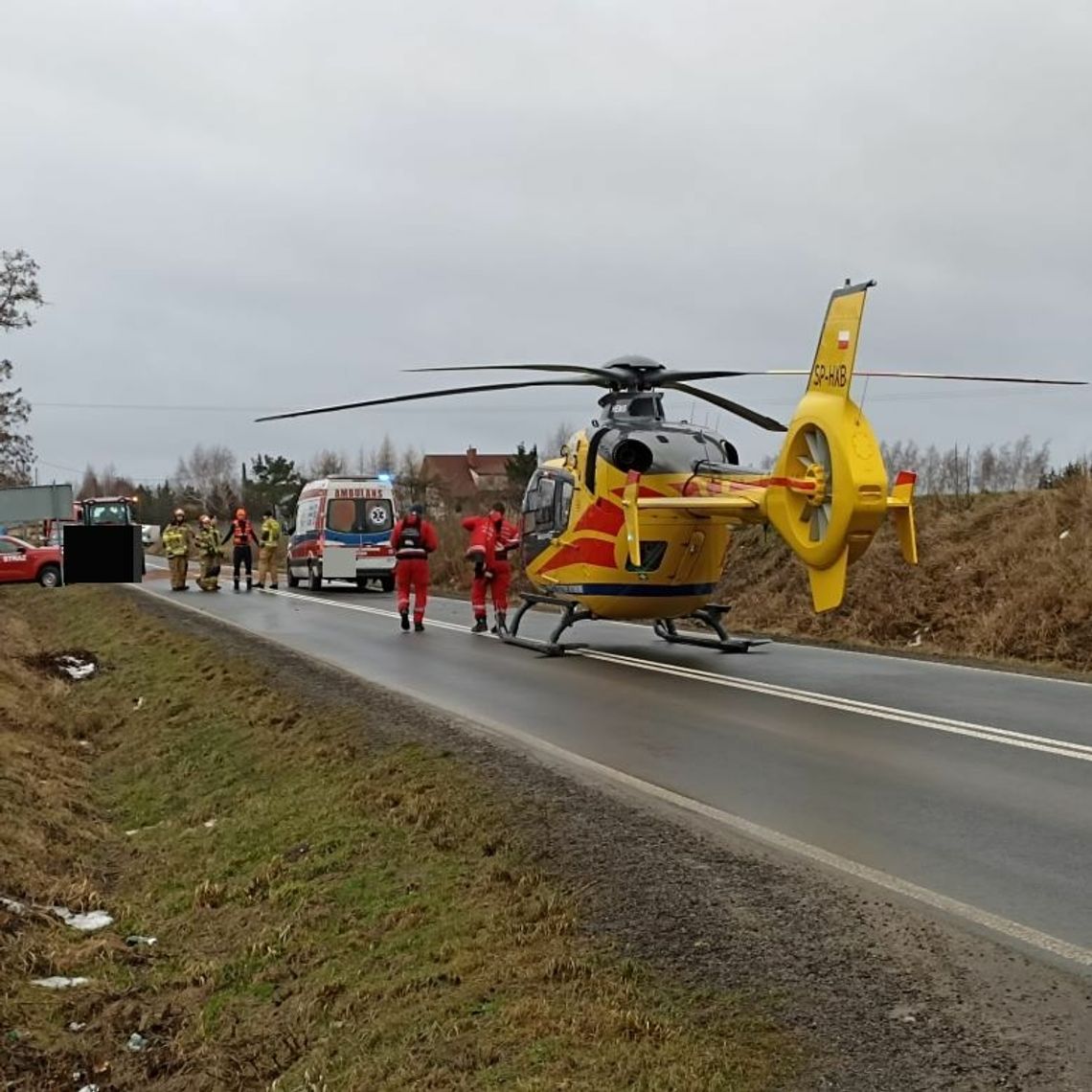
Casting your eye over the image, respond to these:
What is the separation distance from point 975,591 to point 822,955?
50.3ft

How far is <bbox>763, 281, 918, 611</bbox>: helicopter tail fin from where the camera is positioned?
10234mm

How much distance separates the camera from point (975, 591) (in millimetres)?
18734

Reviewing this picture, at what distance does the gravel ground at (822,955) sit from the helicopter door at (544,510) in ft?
26.1

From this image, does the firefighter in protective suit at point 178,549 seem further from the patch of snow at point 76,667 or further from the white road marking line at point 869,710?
the white road marking line at point 869,710

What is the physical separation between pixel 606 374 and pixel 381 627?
272 inches

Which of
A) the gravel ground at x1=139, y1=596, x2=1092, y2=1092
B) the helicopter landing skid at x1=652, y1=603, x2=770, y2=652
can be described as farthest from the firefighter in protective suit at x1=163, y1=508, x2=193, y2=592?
the gravel ground at x1=139, y1=596, x2=1092, y2=1092

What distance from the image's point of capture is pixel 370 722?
1005 centimetres

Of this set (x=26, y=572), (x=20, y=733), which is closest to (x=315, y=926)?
(x=20, y=733)

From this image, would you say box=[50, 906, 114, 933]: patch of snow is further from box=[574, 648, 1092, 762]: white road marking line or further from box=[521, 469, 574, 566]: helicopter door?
box=[521, 469, 574, 566]: helicopter door

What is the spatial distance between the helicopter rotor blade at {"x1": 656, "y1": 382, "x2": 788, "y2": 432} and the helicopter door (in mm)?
1776

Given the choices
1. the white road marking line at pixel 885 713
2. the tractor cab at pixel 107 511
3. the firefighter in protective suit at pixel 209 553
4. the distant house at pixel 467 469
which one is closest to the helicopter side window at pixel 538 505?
the white road marking line at pixel 885 713

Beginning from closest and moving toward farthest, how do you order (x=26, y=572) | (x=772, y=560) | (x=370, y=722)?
(x=370, y=722)
(x=772, y=560)
(x=26, y=572)

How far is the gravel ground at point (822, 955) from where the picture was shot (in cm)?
366

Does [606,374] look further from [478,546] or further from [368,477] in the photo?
[368,477]
